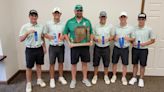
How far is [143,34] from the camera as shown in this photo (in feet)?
10.9

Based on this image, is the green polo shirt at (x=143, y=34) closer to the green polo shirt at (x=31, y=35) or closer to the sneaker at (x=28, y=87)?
the green polo shirt at (x=31, y=35)

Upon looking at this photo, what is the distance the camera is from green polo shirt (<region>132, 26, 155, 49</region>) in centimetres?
331

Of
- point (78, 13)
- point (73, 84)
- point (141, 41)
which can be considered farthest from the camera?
point (73, 84)

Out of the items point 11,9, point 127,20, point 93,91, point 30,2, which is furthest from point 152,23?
point 11,9

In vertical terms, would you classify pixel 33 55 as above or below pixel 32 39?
below

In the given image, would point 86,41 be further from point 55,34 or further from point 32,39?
point 32,39

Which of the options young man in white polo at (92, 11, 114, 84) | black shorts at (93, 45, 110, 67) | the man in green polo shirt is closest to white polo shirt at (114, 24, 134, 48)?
young man in white polo at (92, 11, 114, 84)

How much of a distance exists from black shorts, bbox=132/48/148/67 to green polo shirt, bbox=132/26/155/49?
9 centimetres

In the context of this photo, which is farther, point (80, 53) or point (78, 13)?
point (80, 53)

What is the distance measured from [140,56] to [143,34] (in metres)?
0.38

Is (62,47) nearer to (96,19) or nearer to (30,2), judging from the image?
(96,19)

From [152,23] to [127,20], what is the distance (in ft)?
1.48

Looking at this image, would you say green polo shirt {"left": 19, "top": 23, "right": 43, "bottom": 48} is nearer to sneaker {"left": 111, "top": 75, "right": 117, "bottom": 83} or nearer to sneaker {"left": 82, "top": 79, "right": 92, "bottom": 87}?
sneaker {"left": 82, "top": 79, "right": 92, "bottom": 87}

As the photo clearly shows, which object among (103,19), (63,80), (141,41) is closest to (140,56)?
(141,41)
